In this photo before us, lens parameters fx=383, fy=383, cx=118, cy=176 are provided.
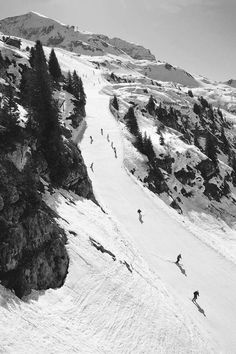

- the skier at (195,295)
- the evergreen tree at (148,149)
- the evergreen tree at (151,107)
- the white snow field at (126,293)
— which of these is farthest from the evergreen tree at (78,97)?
the skier at (195,295)

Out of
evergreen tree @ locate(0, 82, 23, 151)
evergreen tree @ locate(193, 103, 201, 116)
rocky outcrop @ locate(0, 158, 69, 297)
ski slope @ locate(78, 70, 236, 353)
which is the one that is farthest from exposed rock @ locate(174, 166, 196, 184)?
evergreen tree @ locate(193, 103, 201, 116)

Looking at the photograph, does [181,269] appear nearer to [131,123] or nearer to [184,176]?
[184,176]

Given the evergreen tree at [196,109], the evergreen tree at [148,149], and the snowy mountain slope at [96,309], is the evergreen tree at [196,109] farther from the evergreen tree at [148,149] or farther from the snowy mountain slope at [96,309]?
the snowy mountain slope at [96,309]

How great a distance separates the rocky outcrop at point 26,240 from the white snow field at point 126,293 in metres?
0.73

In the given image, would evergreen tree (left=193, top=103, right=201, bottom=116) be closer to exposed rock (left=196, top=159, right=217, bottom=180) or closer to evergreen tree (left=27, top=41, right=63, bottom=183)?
exposed rock (left=196, top=159, right=217, bottom=180)

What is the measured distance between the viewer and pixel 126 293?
2362 centimetres

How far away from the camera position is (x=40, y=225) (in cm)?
2070

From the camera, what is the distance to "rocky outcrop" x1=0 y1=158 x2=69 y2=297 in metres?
18.1

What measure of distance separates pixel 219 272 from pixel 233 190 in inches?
1683

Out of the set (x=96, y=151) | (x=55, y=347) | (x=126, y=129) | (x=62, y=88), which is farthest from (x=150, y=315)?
(x=62, y=88)

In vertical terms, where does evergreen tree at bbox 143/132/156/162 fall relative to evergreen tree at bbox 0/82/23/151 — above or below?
above

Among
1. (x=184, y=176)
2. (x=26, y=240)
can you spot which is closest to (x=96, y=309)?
(x=26, y=240)

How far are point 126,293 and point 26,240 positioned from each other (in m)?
7.70

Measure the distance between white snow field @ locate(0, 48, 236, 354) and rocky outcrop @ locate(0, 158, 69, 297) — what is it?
729mm
